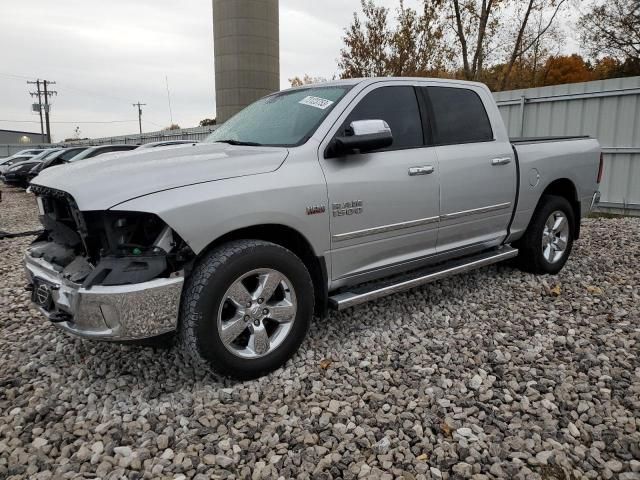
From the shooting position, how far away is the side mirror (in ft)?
10.0

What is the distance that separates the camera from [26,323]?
4.04 meters

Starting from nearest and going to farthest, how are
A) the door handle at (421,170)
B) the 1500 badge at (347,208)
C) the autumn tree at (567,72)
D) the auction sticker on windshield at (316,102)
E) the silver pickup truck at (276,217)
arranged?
the silver pickup truck at (276,217)
the 1500 badge at (347,208)
the auction sticker on windshield at (316,102)
the door handle at (421,170)
the autumn tree at (567,72)

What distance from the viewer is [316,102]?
11.6 feet

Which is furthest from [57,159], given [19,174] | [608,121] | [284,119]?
[608,121]

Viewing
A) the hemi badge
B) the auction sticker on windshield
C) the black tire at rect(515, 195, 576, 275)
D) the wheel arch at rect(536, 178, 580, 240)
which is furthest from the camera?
the wheel arch at rect(536, 178, 580, 240)

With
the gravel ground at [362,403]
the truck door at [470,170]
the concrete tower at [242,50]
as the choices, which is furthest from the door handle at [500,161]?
the concrete tower at [242,50]

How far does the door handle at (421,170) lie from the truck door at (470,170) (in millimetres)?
141

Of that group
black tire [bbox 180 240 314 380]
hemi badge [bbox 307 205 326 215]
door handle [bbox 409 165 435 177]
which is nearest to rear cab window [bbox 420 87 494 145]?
door handle [bbox 409 165 435 177]

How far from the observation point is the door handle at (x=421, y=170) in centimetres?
356

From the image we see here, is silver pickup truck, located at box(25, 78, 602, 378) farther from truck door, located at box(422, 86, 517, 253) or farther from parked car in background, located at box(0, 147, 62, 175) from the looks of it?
parked car in background, located at box(0, 147, 62, 175)

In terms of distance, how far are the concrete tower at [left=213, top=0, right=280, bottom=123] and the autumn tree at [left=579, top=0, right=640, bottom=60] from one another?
2024cm

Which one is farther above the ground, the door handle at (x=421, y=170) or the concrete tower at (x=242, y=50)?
the concrete tower at (x=242, y=50)

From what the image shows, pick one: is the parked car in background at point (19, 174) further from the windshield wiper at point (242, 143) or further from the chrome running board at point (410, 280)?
the chrome running board at point (410, 280)

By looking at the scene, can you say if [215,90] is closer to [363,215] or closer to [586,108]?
[586,108]
